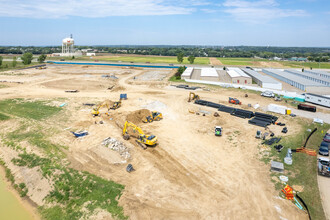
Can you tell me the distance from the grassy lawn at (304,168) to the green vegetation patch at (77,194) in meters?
15.3

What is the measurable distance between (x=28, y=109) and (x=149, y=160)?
30.9 meters

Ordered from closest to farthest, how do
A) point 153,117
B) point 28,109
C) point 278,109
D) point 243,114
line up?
point 153,117 → point 243,114 → point 278,109 → point 28,109

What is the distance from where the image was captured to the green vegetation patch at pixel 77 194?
58.0ft

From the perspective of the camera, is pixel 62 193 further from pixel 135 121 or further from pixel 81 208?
pixel 135 121

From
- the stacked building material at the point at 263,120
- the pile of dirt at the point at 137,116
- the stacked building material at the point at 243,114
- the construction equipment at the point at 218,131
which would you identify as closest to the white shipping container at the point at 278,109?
the stacked building material at the point at 263,120

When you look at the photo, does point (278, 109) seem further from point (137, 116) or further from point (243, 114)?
point (137, 116)

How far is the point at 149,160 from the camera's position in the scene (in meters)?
24.5

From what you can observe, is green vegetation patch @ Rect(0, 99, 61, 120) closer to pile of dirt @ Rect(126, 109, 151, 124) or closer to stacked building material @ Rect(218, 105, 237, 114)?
pile of dirt @ Rect(126, 109, 151, 124)

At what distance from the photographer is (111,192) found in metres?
19.2

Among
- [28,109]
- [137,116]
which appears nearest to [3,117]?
[28,109]

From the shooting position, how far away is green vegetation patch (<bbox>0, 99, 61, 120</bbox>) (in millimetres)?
38575

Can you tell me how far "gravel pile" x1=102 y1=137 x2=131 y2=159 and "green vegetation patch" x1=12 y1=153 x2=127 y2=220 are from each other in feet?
15.2

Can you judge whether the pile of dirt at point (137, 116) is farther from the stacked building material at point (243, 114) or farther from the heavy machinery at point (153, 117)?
the stacked building material at point (243, 114)

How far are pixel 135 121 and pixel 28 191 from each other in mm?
17884
